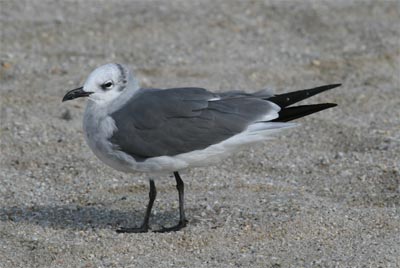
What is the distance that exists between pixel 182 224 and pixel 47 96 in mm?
2937

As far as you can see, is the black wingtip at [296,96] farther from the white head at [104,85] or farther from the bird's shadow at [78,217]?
the bird's shadow at [78,217]

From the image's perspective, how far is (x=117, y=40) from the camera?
9281 mm

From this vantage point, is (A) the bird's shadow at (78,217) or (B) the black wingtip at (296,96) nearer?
(B) the black wingtip at (296,96)

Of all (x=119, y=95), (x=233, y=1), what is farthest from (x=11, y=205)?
(x=233, y=1)

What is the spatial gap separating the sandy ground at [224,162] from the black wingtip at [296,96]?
71cm

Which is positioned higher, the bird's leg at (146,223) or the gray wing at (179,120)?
the gray wing at (179,120)

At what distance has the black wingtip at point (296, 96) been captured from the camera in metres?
5.16

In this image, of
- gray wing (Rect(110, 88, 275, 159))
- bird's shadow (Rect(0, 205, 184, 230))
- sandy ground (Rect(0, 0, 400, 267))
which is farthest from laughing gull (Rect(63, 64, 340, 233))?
sandy ground (Rect(0, 0, 400, 267))

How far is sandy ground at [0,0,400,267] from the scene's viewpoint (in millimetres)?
5039

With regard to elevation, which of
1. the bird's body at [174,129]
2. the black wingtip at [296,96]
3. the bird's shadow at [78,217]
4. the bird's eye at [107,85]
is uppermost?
the bird's eye at [107,85]

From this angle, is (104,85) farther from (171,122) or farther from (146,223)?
(146,223)

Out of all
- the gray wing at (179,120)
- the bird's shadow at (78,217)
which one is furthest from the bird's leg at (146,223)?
the gray wing at (179,120)

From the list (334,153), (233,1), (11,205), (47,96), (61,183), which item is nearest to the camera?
(11,205)

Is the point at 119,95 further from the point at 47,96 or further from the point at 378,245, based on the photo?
the point at 47,96
